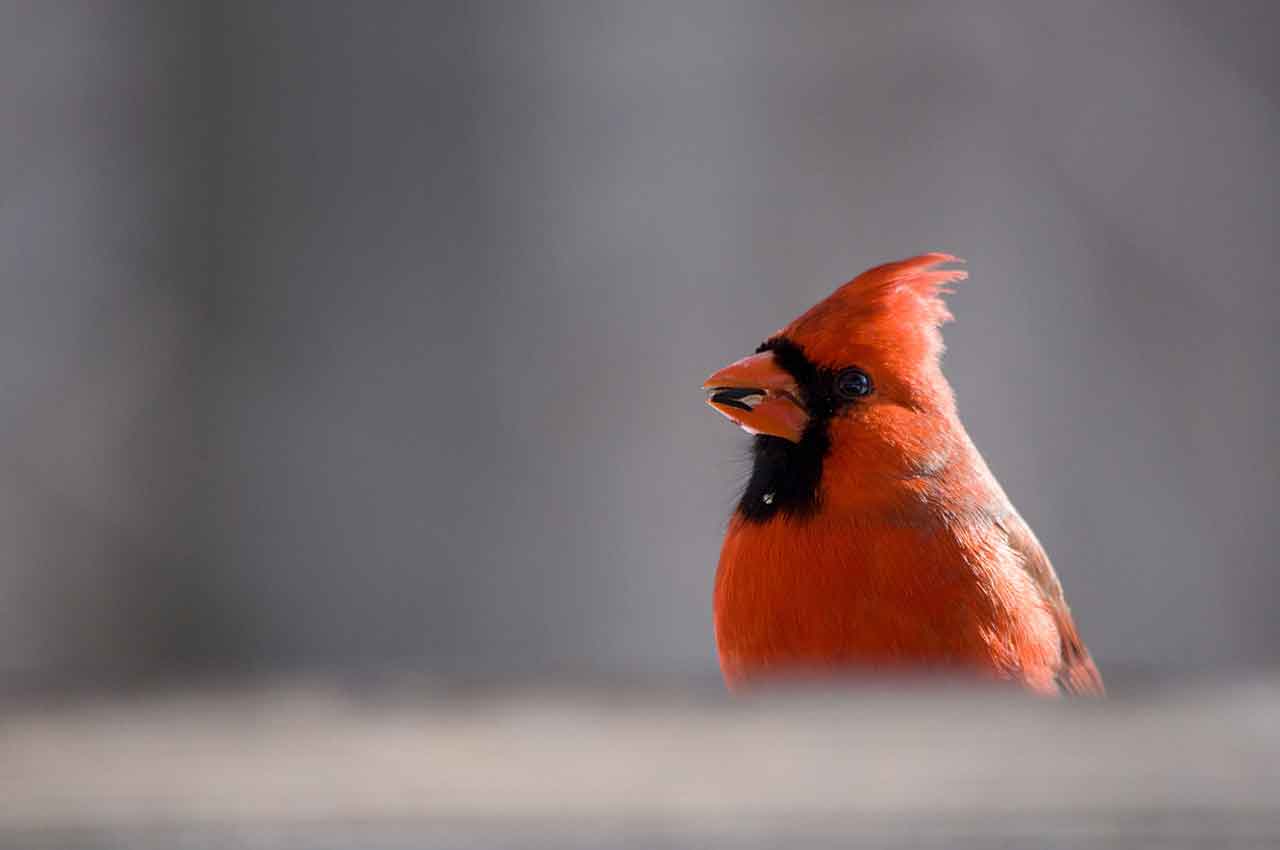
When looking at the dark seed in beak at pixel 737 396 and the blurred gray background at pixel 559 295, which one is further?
the blurred gray background at pixel 559 295

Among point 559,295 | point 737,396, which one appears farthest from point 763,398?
point 559,295

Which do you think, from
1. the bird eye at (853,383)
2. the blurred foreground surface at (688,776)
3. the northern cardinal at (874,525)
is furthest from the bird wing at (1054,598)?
the blurred foreground surface at (688,776)

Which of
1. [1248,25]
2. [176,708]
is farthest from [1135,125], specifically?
[176,708]

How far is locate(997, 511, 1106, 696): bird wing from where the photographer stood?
1.35 metres

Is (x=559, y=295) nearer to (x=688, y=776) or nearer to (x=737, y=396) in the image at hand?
(x=737, y=396)

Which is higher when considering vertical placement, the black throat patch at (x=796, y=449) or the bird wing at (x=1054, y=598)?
the black throat patch at (x=796, y=449)

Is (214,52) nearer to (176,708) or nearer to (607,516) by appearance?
(607,516)

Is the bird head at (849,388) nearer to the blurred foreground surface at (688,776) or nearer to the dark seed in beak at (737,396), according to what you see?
the dark seed in beak at (737,396)

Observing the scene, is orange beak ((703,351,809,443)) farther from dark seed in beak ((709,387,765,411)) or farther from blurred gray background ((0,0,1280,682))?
blurred gray background ((0,0,1280,682))

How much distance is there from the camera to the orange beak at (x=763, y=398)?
1.42 m

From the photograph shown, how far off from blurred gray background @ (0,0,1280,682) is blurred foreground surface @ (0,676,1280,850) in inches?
91.8

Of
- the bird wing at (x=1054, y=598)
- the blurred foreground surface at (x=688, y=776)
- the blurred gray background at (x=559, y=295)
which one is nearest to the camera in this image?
the blurred foreground surface at (x=688, y=776)

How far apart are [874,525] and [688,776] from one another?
930mm

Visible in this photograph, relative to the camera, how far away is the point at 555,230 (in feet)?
9.48
